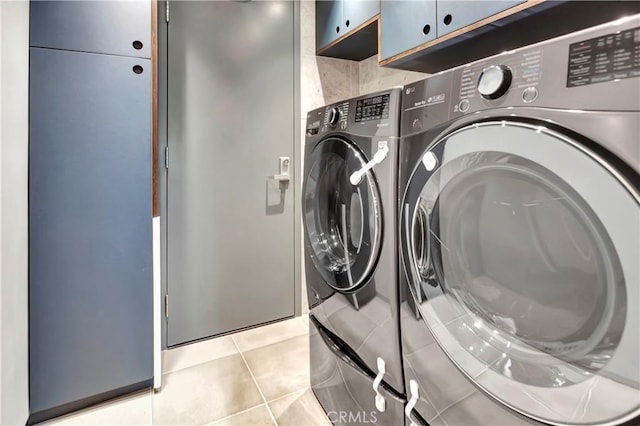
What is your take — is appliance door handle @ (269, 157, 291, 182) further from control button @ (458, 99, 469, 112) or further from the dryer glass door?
control button @ (458, 99, 469, 112)

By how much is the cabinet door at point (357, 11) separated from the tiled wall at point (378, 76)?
0.36 m

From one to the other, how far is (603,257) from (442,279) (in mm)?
331

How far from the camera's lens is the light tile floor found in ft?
4.41

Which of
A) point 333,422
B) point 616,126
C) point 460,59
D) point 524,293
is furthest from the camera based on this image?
point 460,59

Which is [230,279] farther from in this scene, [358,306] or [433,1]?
[433,1]

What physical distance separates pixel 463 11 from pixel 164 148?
5.03 ft

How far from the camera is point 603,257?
0.53 meters

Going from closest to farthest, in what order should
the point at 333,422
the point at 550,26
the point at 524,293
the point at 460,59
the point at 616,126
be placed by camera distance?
1. the point at 616,126
2. the point at 524,293
3. the point at 550,26
4. the point at 333,422
5. the point at 460,59

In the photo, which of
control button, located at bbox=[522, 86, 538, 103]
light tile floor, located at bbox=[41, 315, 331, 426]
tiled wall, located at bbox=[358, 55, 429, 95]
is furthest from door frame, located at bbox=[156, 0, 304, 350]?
control button, located at bbox=[522, 86, 538, 103]

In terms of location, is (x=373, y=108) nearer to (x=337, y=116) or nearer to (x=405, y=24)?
(x=337, y=116)

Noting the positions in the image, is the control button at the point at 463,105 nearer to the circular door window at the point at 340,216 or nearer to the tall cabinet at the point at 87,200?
the circular door window at the point at 340,216

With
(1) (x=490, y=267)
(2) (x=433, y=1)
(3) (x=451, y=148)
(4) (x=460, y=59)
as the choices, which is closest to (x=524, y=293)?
(1) (x=490, y=267)

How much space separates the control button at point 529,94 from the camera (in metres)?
0.58

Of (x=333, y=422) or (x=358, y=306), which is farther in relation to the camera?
(x=333, y=422)
